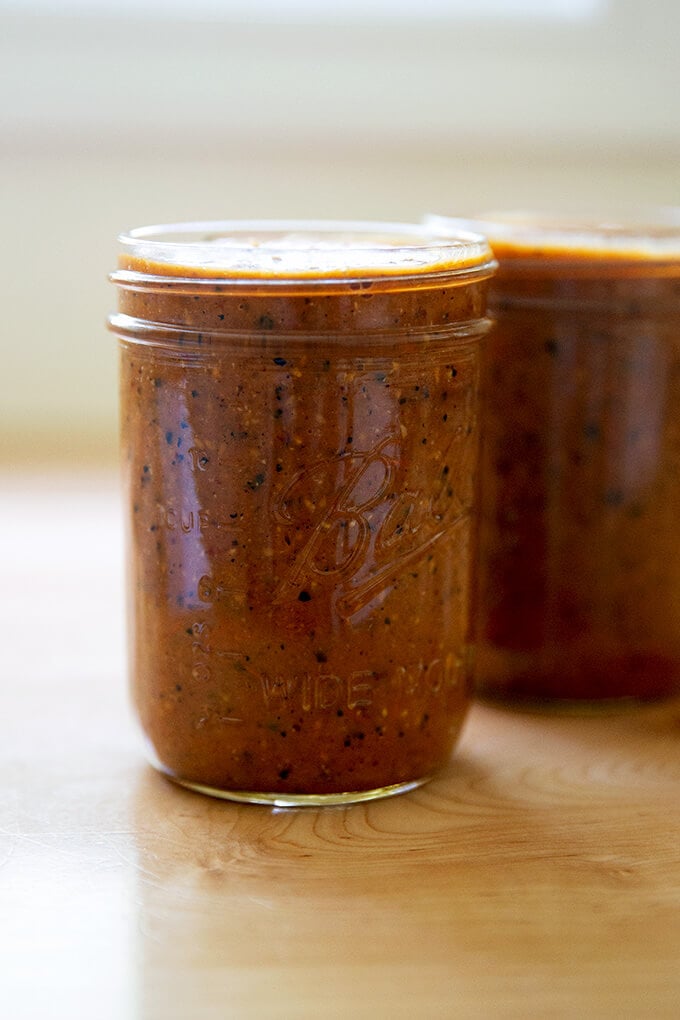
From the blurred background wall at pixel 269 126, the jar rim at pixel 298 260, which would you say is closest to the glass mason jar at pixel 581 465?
the jar rim at pixel 298 260

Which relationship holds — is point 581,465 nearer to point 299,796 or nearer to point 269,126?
point 299,796

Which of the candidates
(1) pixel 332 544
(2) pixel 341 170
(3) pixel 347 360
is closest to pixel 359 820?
(1) pixel 332 544

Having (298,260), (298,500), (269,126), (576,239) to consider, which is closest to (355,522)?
(298,500)

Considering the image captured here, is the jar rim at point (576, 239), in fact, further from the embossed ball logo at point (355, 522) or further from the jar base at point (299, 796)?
the jar base at point (299, 796)

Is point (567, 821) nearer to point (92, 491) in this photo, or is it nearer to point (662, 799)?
point (662, 799)

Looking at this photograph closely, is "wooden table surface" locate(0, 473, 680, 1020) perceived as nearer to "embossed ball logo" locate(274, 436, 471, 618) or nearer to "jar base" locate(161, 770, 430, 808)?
"jar base" locate(161, 770, 430, 808)

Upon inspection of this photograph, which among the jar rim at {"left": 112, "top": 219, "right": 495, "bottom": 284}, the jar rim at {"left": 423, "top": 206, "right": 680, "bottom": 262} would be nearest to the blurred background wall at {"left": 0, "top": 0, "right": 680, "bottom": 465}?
the jar rim at {"left": 423, "top": 206, "right": 680, "bottom": 262}
